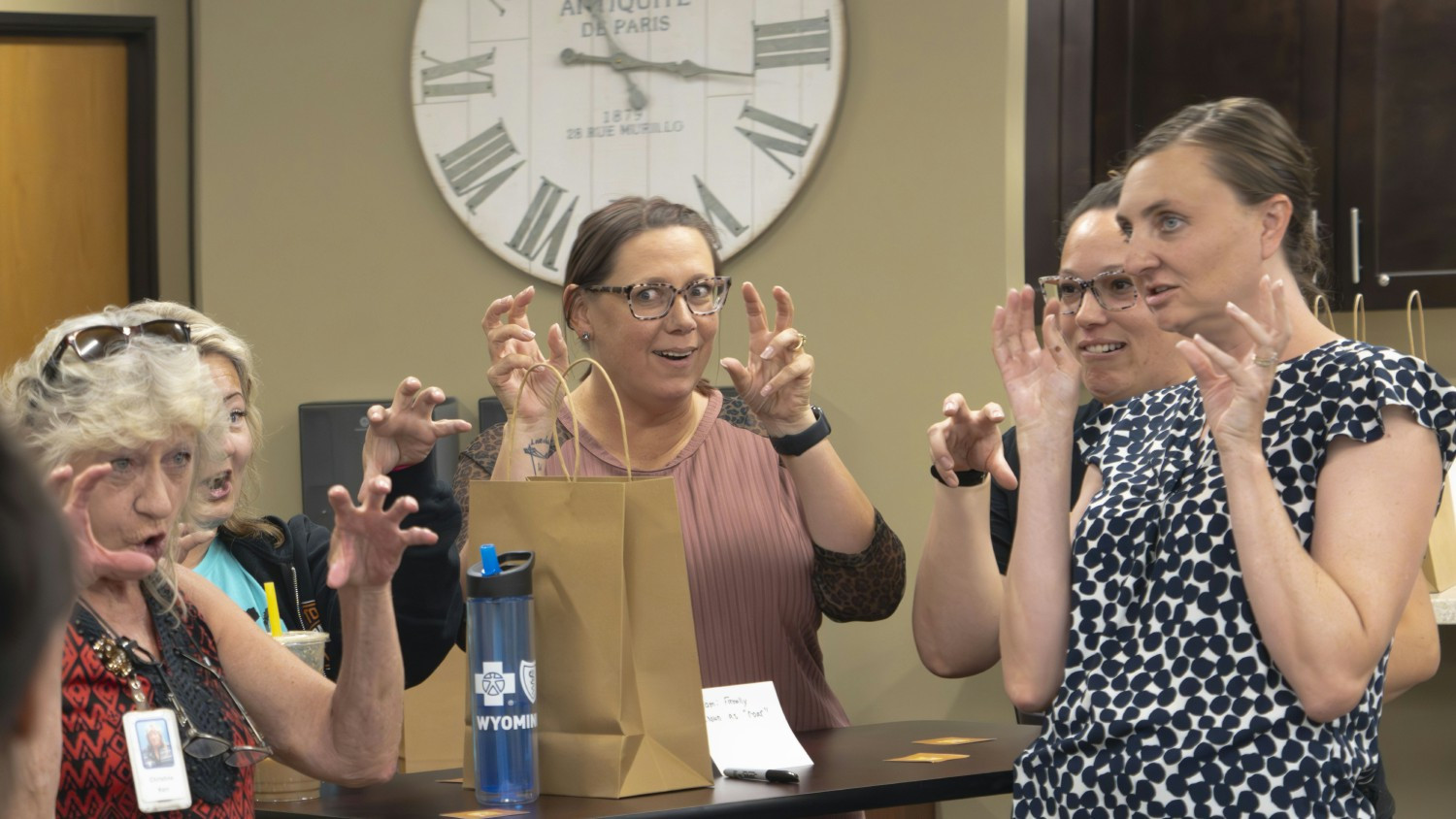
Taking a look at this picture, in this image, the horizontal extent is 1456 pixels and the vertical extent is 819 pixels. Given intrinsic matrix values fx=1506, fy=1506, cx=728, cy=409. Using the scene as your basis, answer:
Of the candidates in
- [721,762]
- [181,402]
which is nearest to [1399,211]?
[721,762]

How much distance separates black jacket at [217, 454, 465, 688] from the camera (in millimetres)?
1907

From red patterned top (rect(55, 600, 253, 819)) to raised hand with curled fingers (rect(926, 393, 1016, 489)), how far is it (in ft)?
2.88

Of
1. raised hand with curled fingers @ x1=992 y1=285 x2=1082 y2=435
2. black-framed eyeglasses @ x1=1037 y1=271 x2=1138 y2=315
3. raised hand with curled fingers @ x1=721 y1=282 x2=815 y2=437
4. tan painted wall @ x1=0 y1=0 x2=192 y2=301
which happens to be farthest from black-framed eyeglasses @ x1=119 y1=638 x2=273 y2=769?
tan painted wall @ x1=0 y1=0 x2=192 y2=301

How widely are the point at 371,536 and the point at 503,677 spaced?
24 centimetres

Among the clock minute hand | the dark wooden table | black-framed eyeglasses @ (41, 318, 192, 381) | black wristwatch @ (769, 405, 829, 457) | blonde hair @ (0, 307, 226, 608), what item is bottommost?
the dark wooden table

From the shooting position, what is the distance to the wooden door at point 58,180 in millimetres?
4383

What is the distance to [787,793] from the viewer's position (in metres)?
1.75

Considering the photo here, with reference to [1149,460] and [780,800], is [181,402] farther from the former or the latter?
[1149,460]

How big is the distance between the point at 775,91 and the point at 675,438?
1644 mm

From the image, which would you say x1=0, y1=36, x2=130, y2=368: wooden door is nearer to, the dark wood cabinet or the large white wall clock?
the large white wall clock

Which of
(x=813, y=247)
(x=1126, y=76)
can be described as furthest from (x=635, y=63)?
(x=1126, y=76)

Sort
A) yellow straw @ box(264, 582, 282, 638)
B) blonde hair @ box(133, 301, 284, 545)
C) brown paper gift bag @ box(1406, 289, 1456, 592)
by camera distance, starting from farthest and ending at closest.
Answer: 1. brown paper gift bag @ box(1406, 289, 1456, 592)
2. blonde hair @ box(133, 301, 284, 545)
3. yellow straw @ box(264, 582, 282, 638)

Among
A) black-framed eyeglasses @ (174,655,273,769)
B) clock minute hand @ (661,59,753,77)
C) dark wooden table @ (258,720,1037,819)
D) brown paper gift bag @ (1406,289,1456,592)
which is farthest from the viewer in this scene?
clock minute hand @ (661,59,753,77)

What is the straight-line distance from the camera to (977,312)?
3533mm
